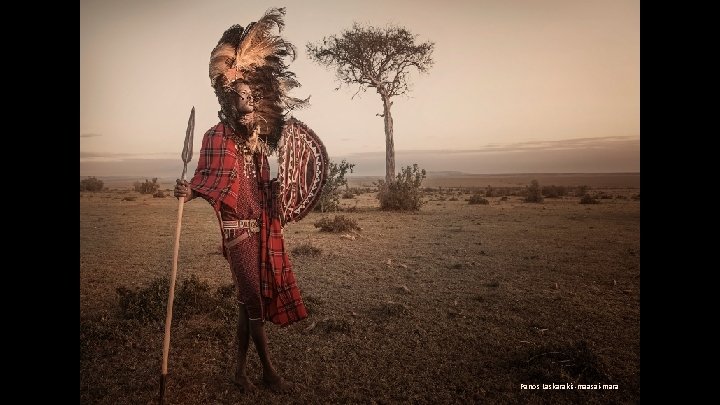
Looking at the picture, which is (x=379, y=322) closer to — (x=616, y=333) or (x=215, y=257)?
(x=616, y=333)

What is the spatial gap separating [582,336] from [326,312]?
→ 114 inches

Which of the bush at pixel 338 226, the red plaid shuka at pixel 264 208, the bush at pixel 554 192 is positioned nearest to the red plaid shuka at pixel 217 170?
the red plaid shuka at pixel 264 208

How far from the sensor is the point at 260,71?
3623 mm

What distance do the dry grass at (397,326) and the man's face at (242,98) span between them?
7.47 ft

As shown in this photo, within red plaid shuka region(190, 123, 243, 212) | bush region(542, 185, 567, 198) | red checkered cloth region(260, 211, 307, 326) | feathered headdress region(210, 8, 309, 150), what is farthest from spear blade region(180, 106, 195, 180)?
bush region(542, 185, 567, 198)

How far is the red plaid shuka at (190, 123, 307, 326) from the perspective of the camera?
3.27 metres

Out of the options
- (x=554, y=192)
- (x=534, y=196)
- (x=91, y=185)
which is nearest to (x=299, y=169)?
(x=534, y=196)

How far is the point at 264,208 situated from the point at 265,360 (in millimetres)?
1219

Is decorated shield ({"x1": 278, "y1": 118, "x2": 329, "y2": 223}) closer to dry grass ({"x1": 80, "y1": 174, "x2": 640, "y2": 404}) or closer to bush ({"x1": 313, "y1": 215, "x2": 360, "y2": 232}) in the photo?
dry grass ({"x1": 80, "y1": 174, "x2": 640, "y2": 404})

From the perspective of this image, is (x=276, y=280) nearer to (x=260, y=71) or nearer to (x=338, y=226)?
(x=260, y=71)

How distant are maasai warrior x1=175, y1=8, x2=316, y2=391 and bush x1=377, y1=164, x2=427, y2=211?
40.3 feet
